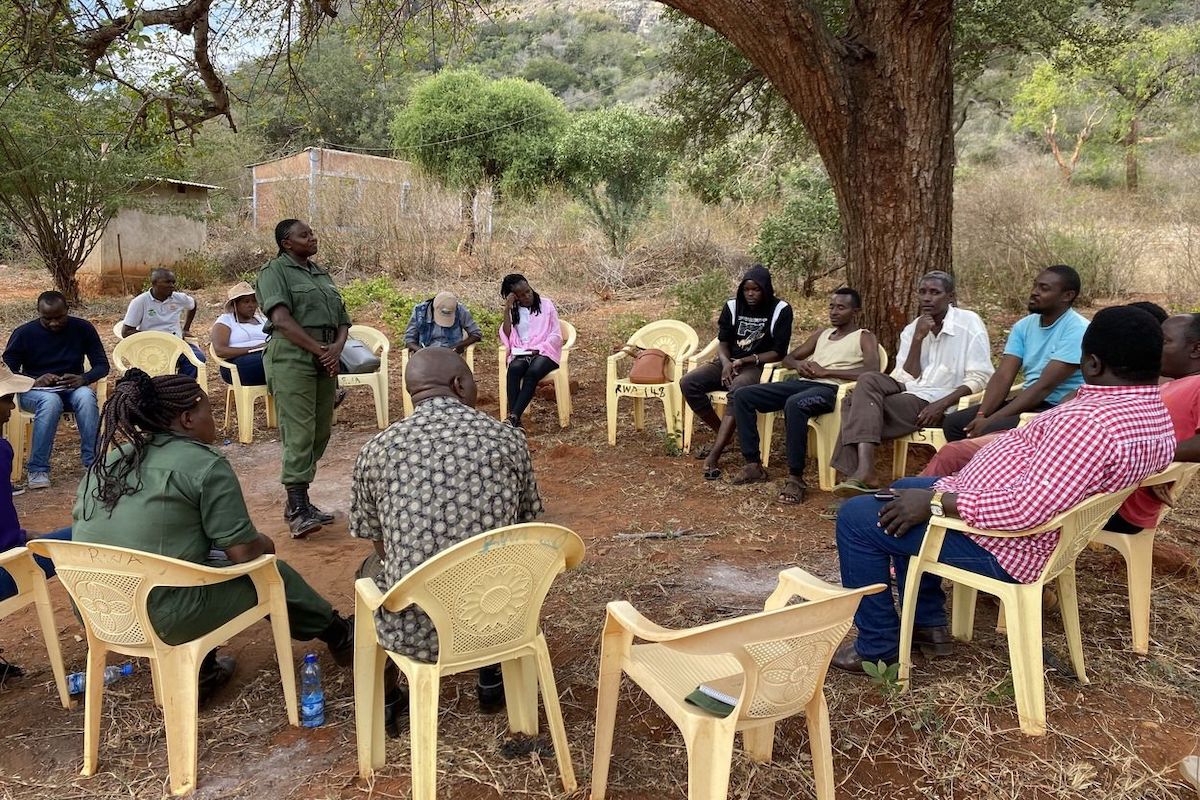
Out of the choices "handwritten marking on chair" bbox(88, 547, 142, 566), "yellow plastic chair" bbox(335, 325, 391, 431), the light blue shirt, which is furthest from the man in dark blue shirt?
the light blue shirt

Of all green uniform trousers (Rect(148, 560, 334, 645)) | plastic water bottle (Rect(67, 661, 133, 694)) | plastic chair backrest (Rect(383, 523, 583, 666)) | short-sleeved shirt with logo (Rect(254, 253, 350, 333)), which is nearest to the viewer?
plastic chair backrest (Rect(383, 523, 583, 666))

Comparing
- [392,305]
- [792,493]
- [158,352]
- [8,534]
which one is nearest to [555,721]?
[8,534]

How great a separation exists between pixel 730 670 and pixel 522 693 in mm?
736

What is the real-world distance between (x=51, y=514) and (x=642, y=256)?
34.2ft

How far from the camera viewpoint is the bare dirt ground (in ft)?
8.27

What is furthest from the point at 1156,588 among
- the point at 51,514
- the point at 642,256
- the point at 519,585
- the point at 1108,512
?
the point at 642,256

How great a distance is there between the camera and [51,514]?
5285 millimetres

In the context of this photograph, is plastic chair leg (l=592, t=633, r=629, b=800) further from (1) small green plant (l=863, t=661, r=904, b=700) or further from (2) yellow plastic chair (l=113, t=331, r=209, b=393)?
(2) yellow plastic chair (l=113, t=331, r=209, b=393)

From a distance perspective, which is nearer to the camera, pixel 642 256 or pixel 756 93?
pixel 756 93

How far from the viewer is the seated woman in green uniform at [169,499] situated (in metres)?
2.63

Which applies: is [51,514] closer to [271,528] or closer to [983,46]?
[271,528]

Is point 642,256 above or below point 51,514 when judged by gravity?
above

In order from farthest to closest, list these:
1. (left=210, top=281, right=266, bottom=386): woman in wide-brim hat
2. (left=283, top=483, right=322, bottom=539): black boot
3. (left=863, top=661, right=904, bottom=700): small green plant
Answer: (left=210, top=281, right=266, bottom=386): woman in wide-brim hat
(left=283, top=483, right=322, bottom=539): black boot
(left=863, top=661, right=904, bottom=700): small green plant

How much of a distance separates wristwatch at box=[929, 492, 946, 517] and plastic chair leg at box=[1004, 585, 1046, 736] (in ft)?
1.07
